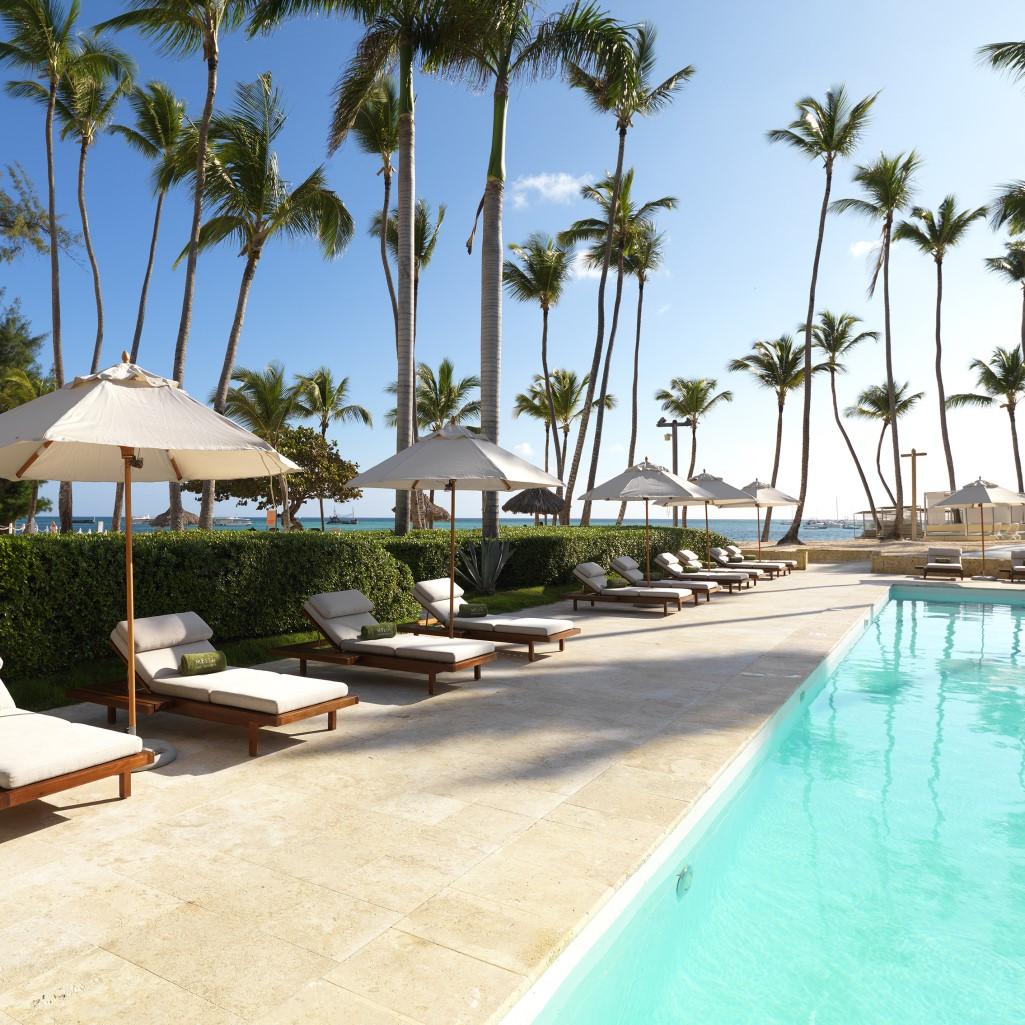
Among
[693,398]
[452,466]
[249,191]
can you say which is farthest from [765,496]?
[693,398]

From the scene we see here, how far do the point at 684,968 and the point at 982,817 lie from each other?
2783 millimetres

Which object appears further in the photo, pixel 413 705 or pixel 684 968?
pixel 413 705

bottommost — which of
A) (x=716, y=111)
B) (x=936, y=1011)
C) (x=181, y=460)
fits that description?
(x=936, y=1011)

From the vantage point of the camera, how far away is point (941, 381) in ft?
100

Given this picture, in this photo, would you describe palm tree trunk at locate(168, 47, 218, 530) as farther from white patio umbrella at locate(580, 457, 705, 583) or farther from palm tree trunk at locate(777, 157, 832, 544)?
Result: palm tree trunk at locate(777, 157, 832, 544)

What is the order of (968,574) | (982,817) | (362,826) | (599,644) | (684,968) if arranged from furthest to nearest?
(968,574) < (599,644) < (982,817) < (362,826) < (684,968)

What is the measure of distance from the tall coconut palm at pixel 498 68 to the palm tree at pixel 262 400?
757 inches

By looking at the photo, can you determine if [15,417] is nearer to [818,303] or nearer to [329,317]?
[329,317]

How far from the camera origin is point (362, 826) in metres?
3.74

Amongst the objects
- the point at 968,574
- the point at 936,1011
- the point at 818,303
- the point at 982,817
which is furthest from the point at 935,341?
the point at 936,1011

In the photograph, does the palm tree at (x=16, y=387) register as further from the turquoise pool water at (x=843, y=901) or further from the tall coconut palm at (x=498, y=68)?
the turquoise pool water at (x=843, y=901)

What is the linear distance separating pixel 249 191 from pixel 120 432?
47.9ft

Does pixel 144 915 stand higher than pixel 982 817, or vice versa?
pixel 144 915

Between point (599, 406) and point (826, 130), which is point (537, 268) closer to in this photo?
point (599, 406)
